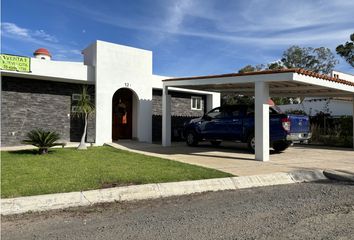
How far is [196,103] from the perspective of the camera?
21516mm

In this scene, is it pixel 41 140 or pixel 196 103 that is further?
pixel 196 103

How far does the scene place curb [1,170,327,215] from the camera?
5.98 meters

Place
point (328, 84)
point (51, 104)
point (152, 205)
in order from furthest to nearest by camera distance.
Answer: point (51, 104) < point (328, 84) < point (152, 205)

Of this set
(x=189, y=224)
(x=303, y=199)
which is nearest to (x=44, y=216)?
(x=189, y=224)

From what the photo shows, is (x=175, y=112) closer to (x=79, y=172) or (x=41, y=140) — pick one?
(x=41, y=140)

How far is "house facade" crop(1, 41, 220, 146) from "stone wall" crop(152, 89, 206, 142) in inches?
2.1

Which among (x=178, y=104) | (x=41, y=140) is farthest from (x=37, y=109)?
(x=178, y=104)

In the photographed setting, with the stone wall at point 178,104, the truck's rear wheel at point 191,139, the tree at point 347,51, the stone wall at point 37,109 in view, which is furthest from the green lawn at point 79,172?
the tree at point 347,51

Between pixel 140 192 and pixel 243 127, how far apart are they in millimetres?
8087

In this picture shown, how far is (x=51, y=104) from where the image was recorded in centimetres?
1530

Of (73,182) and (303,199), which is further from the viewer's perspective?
(73,182)

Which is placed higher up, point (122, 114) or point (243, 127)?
point (122, 114)

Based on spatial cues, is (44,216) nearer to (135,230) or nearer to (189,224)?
(135,230)

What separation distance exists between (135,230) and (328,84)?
10492 millimetres
